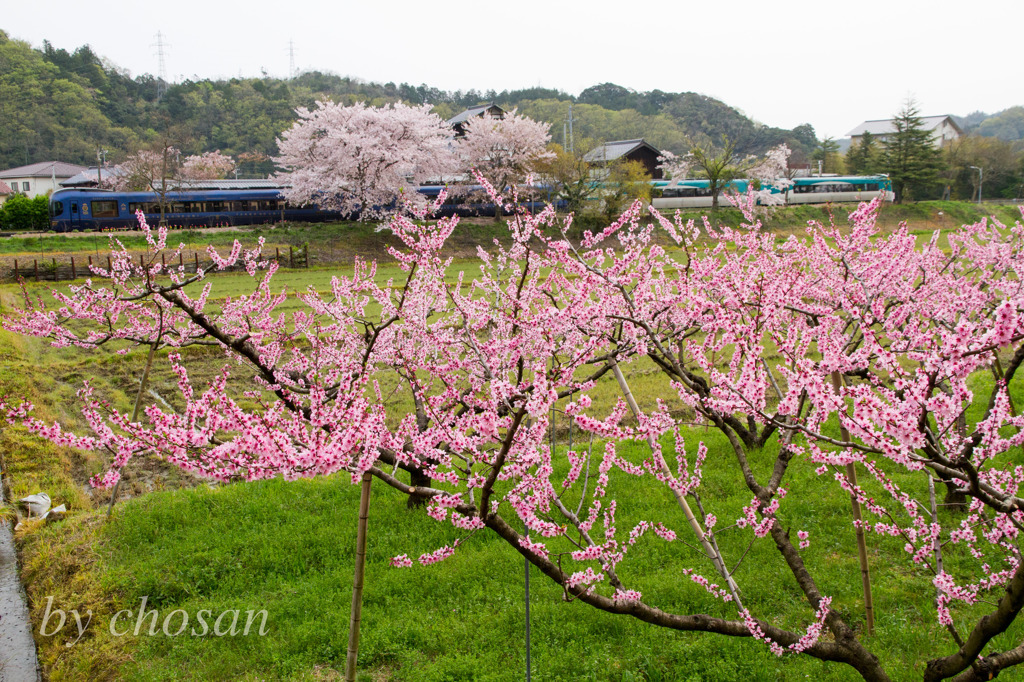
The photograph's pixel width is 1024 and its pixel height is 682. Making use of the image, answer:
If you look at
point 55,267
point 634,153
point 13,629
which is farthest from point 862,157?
point 13,629

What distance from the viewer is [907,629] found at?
4.95m

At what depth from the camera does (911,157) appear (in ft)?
147

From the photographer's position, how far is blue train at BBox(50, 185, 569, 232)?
33812 mm

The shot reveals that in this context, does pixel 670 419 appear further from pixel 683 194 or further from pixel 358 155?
pixel 683 194

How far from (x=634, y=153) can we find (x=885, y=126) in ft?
153

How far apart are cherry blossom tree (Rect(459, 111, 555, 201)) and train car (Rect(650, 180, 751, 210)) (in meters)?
9.28

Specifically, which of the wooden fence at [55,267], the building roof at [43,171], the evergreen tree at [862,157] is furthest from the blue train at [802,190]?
the building roof at [43,171]

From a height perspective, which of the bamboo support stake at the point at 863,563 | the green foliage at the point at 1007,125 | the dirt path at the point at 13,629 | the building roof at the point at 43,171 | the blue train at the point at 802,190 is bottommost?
the dirt path at the point at 13,629

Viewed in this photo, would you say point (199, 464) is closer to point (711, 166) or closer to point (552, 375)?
point (552, 375)

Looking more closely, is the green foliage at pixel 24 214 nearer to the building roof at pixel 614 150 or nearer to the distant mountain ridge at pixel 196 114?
the distant mountain ridge at pixel 196 114

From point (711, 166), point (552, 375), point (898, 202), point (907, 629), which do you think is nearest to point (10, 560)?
point (552, 375)

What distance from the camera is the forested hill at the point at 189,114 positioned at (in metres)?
58.3

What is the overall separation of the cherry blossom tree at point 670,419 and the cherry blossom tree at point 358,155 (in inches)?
1153

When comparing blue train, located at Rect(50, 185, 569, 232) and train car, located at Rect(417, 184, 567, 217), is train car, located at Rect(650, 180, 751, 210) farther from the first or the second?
blue train, located at Rect(50, 185, 569, 232)
